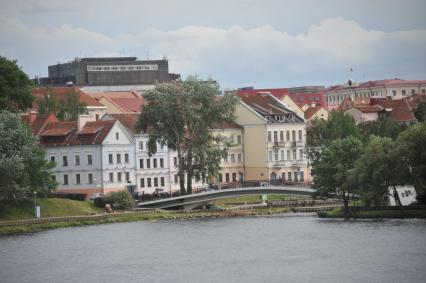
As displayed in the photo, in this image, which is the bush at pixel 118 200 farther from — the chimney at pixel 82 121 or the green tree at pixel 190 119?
the chimney at pixel 82 121

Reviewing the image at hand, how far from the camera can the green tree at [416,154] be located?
4441 inches

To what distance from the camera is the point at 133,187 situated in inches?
5679

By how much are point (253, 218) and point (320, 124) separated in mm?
42736

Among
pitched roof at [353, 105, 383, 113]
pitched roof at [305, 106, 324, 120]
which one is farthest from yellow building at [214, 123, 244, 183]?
pitched roof at [353, 105, 383, 113]

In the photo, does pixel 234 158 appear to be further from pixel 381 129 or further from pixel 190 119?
pixel 190 119

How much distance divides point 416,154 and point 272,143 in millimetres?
48312

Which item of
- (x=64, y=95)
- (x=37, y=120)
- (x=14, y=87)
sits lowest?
(x=37, y=120)

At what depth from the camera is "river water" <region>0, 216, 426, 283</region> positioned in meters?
86.2

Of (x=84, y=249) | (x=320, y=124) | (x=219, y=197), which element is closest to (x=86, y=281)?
(x=84, y=249)

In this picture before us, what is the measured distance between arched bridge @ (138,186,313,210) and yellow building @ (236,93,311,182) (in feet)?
72.4

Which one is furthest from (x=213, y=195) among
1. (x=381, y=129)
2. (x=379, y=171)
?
(x=381, y=129)

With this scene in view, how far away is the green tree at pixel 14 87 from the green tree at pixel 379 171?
36741 millimetres

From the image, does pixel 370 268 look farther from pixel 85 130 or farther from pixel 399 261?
pixel 85 130

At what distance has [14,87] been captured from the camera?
451 feet
